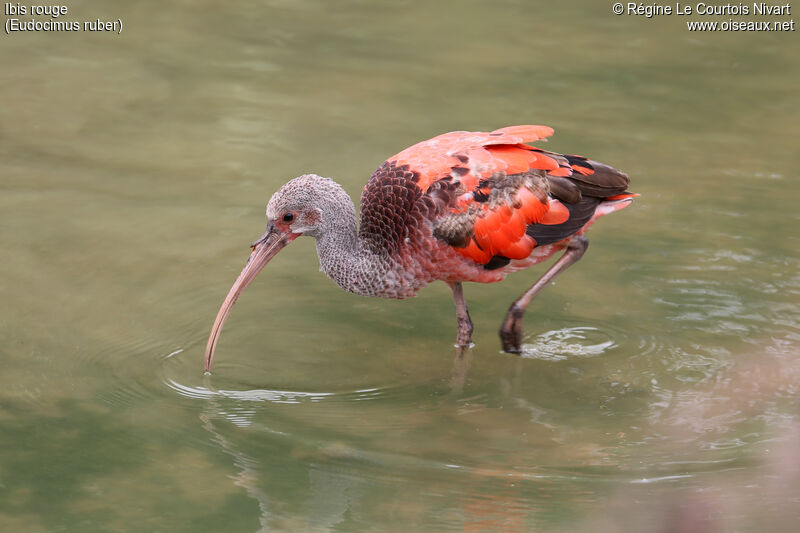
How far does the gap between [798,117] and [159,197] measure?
19.9 ft

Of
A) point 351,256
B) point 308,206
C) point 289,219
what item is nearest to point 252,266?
point 289,219

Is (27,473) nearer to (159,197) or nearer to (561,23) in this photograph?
(159,197)

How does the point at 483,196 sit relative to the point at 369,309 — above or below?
above

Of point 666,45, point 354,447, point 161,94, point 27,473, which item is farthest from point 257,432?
point 666,45

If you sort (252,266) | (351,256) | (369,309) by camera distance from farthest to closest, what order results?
(369,309)
(351,256)
(252,266)

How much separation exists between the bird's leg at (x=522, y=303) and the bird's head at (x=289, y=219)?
1260mm

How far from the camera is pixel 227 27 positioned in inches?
509

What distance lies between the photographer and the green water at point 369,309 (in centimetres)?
568

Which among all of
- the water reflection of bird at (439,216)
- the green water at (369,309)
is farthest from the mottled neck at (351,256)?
the green water at (369,309)

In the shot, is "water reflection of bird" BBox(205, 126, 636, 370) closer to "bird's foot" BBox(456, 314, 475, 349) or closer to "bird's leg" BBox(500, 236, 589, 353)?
"bird's leg" BBox(500, 236, 589, 353)

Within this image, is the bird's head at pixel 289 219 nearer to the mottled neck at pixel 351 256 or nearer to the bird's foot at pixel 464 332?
the mottled neck at pixel 351 256

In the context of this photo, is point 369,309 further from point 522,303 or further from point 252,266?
point 252,266

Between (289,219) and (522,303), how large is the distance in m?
1.54

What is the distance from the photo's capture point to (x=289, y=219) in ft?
21.5
